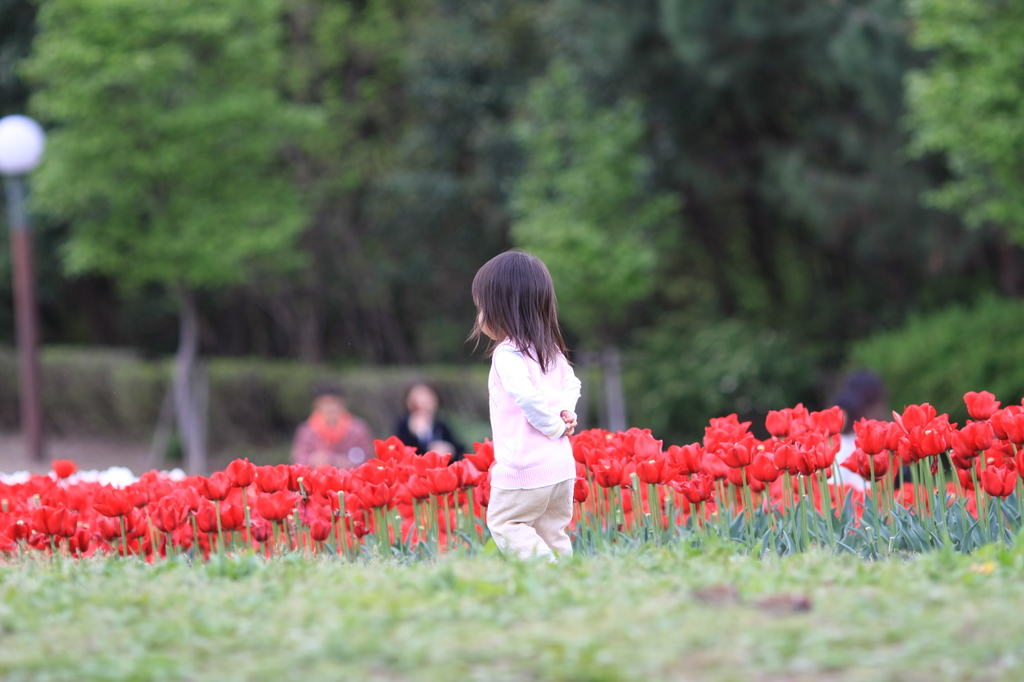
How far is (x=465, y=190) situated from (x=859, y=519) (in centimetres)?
1157

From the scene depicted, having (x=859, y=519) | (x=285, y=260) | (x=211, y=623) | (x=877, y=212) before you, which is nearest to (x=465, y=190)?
(x=285, y=260)

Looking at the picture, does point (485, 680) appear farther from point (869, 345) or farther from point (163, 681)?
point (869, 345)

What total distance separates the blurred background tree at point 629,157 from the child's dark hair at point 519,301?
656cm

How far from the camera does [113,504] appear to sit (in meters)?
4.20

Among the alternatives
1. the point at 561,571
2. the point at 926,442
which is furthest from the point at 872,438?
the point at 561,571

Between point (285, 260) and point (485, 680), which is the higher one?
point (285, 260)

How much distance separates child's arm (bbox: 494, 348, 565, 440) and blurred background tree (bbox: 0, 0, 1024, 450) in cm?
673

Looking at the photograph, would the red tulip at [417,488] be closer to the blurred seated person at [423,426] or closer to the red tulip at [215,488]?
the red tulip at [215,488]

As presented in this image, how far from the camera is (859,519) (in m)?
4.36

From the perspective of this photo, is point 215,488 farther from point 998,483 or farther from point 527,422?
point 998,483

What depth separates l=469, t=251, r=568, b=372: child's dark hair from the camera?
4.20 metres

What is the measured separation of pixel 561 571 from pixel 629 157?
10.1m

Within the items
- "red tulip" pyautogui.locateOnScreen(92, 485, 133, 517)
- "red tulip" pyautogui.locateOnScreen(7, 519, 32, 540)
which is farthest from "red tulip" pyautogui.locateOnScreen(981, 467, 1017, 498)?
"red tulip" pyautogui.locateOnScreen(7, 519, 32, 540)

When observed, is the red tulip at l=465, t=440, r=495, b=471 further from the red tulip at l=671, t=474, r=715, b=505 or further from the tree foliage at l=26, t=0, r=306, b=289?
the tree foliage at l=26, t=0, r=306, b=289
